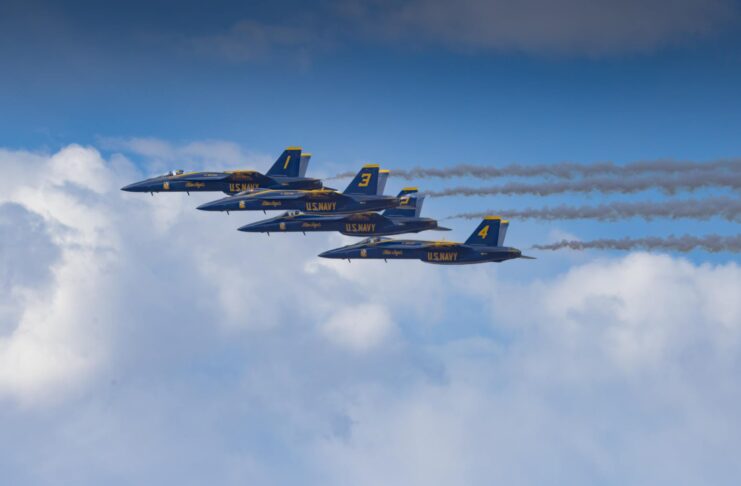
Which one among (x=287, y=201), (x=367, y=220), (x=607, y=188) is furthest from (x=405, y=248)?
(x=607, y=188)

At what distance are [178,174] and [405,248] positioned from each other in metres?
30.2

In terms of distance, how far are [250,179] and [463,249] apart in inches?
1098

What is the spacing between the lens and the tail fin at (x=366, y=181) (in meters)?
131

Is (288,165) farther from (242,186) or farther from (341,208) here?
(341,208)

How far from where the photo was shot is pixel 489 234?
132 meters

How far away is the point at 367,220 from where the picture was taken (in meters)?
138

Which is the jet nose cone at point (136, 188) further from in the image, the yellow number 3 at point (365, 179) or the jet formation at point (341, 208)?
the yellow number 3 at point (365, 179)

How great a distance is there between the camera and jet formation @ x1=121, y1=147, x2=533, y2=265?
130 metres

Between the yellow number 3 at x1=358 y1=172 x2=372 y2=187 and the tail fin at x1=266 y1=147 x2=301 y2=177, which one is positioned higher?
the tail fin at x1=266 y1=147 x2=301 y2=177

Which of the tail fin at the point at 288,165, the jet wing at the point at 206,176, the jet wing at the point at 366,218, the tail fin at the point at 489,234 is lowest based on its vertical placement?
the tail fin at the point at 489,234

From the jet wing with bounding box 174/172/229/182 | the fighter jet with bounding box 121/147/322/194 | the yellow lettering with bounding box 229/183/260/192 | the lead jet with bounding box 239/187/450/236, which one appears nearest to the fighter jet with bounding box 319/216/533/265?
the lead jet with bounding box 239/187/450/236

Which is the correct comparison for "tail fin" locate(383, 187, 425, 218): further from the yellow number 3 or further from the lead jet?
the yellow number 3


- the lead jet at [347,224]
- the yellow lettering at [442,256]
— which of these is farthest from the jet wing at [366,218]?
the yellow lettering at [442,256]

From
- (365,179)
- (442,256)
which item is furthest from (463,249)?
(365,179)
